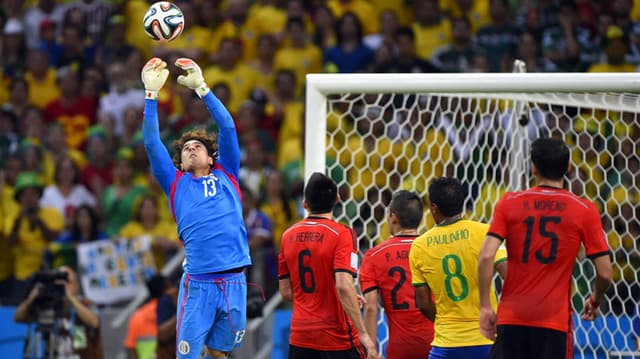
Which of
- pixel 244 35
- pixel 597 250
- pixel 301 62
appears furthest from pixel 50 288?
pixel 597 250

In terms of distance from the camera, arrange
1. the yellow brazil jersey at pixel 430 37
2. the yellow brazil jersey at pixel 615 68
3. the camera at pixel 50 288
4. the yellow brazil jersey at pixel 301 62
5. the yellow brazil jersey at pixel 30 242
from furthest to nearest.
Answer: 1. the yellow brazil jersey at pixel 301 62
2. the yellow brazil jersey at pixel 430 37
3. the yellow brazil jersey at pixel 615 68
4. the yellow brazil jersey at pixel 30 242
5. the camera at pixel 50 288

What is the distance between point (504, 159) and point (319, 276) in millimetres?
2693

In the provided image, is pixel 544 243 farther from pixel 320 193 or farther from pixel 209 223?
pixel 209 223

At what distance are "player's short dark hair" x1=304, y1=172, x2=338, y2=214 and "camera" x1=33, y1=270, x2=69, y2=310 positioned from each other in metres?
3.41

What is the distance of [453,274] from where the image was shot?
6484mm

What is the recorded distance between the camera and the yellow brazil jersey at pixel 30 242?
1105cm

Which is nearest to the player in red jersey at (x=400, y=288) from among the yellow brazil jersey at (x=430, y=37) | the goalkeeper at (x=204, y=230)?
the goalkeeper at (x=204, y=230)

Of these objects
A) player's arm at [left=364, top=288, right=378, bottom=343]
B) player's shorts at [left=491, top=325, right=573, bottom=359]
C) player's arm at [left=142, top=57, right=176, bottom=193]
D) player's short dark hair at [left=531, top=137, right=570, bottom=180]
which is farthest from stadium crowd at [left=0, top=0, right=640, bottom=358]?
player's short dark hair at [left=531, top=137, right=570, bottom=180]

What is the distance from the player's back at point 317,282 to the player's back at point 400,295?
0.78 feet

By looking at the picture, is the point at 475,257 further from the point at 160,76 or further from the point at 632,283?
the point at 632,283

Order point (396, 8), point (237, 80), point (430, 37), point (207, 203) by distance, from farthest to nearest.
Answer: point (396, 8) → point (237, 80) → point (430, 37) → point (207, 203)

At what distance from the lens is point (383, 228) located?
908cm

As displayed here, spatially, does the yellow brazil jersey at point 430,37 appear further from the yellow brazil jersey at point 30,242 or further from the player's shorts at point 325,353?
the player's shorts at point 325,353

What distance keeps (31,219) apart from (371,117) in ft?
13.7
